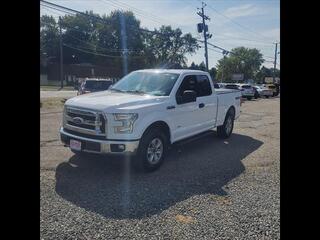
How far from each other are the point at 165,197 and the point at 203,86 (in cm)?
387

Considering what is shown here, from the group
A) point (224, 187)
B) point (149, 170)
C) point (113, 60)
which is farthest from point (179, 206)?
point (113, 60)

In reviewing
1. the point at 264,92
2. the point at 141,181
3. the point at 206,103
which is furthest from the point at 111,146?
the point at 264,92

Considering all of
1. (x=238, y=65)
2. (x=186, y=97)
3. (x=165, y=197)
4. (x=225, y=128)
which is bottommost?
(x=165, y=197)

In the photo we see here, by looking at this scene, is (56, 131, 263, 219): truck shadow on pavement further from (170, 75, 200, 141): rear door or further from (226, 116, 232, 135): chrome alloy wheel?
(226, 116, 232, 135): chrome alloy wheel

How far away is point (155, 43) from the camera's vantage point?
87.6 metres

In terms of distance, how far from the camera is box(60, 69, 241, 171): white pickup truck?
5.39m

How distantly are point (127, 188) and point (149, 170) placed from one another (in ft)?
2.81

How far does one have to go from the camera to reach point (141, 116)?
5535 mm

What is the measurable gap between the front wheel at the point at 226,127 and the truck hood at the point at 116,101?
3.38 m

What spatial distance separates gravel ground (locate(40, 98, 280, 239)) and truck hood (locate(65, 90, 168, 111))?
106 centimetres

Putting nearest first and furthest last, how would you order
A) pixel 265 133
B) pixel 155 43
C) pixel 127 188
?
1. pixel 127 188
2. pixel 265 133
3. pixel 155 43

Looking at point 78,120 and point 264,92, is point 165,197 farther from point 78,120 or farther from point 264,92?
point 264,92
